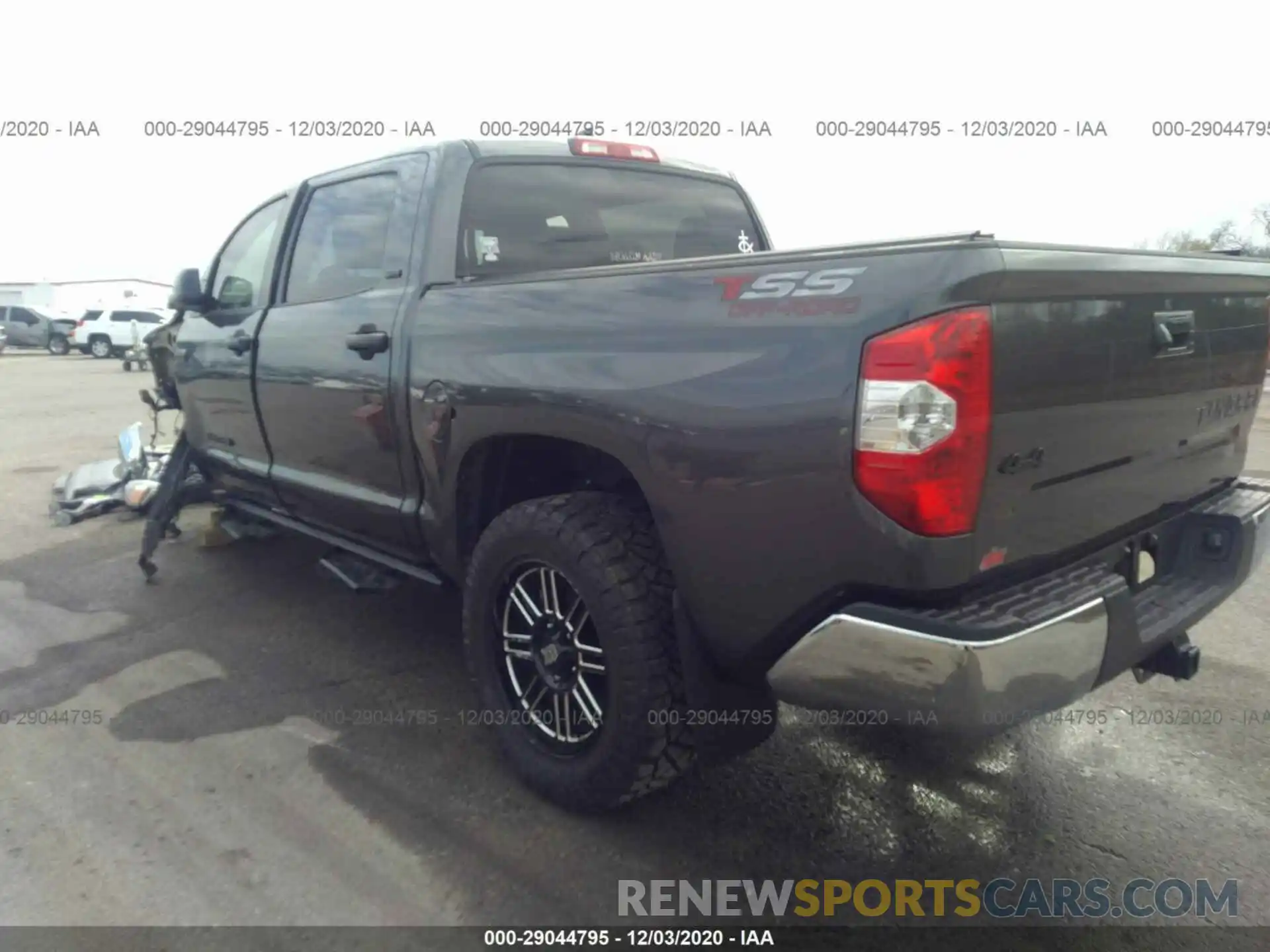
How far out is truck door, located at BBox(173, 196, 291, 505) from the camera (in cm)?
437

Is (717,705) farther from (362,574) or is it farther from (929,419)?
(362,574)

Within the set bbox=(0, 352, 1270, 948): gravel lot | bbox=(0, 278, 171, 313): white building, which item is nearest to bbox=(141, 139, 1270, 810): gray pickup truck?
bbox=(0, 352, 1270, 948): gravel lot

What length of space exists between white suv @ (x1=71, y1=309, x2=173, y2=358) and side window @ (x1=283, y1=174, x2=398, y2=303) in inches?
1212

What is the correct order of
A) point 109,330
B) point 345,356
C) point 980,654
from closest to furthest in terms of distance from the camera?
point 980,654 < point 345,356 < point 109,330

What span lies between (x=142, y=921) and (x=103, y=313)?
113 feet

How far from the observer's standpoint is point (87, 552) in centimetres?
589

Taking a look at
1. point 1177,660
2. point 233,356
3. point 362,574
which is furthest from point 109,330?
point 1177,660

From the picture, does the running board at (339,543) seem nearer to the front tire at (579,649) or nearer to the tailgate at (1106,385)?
the front tire at (579,649)

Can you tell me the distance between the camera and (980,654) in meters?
1.97

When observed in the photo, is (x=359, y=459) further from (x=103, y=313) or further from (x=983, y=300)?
(x=103, y=313)

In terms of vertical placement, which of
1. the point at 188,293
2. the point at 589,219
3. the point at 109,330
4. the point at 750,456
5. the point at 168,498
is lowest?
the point at 109,330

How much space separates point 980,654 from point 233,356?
12.0 feet

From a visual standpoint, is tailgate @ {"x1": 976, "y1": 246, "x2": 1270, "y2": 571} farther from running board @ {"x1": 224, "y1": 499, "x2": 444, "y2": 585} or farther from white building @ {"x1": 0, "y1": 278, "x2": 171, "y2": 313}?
white building @ {"x1": 0, "y1": 278, "x2": 171, "y2": 313}

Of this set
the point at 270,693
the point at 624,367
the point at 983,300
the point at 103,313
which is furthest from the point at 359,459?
the point at 103,313
